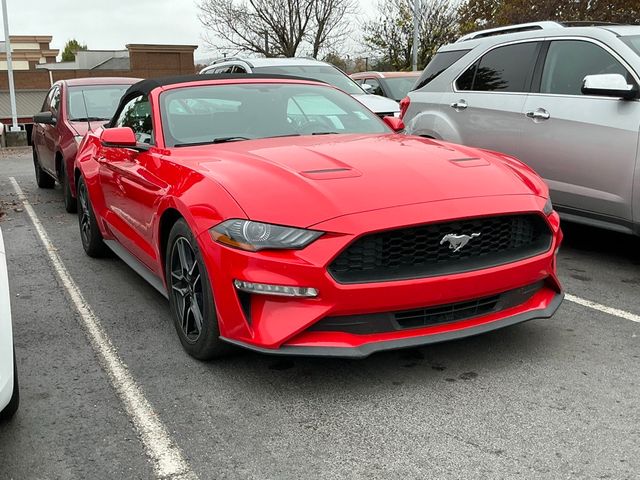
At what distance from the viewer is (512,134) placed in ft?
19.7

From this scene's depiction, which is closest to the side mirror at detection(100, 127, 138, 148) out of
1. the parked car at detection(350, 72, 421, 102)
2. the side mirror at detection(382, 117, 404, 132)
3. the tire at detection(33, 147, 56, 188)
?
the side mirror at detection(382, 117, 404, 132)

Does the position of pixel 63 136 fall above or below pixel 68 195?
above

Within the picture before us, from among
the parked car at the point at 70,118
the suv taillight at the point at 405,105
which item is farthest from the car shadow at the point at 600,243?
the parked car at the point at 70,118

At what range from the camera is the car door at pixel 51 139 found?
8.85m

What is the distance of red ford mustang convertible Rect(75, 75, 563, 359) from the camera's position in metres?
3.18

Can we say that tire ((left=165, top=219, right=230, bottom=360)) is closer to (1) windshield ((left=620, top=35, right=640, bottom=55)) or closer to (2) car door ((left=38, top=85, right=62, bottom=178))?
(1) windshield ((left=620, top=35, right=640, bottom=55))

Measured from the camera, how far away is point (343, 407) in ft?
10.6

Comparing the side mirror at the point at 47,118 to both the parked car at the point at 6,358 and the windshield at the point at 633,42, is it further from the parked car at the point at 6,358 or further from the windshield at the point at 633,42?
the windshield at the point at 633,42

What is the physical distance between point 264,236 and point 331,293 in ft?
1.33

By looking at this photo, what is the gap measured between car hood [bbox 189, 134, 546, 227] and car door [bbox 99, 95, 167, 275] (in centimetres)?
30

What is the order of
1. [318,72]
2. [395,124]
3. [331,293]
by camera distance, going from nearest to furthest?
[331,293] < [395,124] < [318,72]

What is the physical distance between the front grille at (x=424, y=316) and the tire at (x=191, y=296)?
606 millimetres

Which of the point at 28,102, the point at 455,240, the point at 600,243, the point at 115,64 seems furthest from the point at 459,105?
the point at 115,64

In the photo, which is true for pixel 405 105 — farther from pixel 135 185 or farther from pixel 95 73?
pixel 95 73
